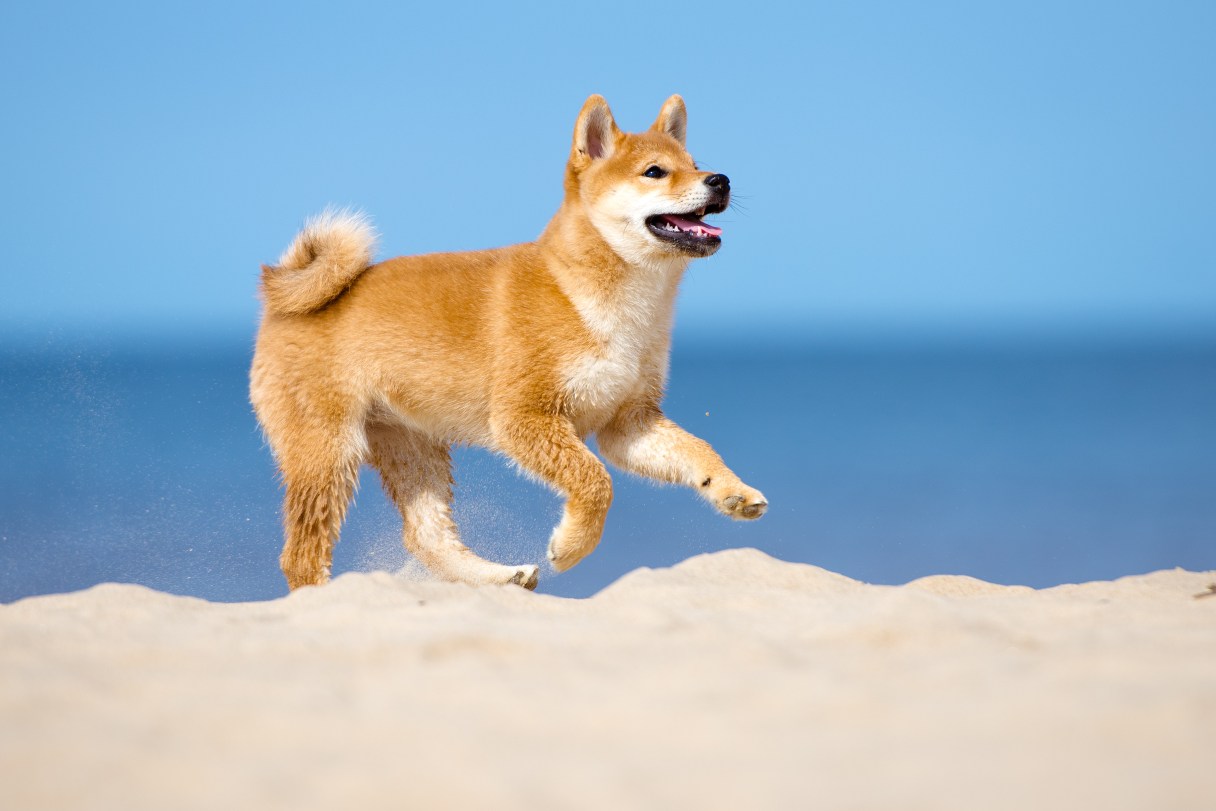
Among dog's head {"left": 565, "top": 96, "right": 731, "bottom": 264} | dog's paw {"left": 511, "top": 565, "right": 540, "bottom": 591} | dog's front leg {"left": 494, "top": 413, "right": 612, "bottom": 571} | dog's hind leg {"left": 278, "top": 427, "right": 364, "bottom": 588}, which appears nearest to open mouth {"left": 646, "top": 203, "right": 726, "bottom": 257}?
dog's head {"left": 565, "top": 96, "right": 731, "bottom": 264}

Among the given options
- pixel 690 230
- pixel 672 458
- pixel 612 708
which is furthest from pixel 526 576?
pixel 612 708

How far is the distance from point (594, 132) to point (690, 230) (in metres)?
0.75

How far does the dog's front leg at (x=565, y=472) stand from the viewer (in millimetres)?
5215

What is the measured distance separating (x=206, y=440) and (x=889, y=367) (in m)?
22.8

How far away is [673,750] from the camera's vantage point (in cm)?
254

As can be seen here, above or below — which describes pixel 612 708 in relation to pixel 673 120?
below

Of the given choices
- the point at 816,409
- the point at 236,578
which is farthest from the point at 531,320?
the point at 816,409

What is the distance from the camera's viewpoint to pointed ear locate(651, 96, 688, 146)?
6.03 m

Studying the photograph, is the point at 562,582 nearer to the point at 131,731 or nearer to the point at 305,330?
the point at 305,330

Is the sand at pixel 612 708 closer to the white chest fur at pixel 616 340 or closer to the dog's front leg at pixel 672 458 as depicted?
the dog's front leg at pixel 672 458

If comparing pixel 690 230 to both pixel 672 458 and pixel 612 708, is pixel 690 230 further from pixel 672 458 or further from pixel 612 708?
pixel 612 708


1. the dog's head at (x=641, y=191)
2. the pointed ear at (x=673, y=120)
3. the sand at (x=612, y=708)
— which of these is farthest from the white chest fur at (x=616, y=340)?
the sand at (x=612, y=708)

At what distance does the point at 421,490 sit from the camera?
6.02 metres

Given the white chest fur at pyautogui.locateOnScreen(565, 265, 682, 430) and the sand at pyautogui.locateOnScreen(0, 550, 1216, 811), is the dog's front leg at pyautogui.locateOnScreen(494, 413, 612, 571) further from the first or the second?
the sand at pyautogui.locateOnScreen(0, 550, 1216, 811)
